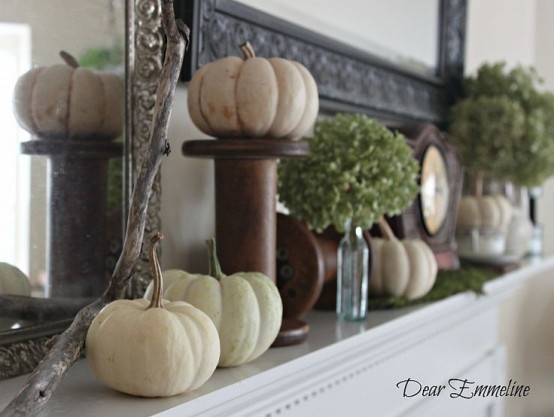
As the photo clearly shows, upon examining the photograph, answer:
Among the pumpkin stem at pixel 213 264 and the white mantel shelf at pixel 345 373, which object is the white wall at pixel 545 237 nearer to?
the white mantel shelf at pixel 345 373

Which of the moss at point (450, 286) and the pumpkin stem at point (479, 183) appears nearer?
the moss at point (450, 286)

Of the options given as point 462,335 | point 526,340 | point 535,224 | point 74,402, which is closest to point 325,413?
point 74,402

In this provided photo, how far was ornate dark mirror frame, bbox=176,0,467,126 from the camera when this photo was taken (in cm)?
77

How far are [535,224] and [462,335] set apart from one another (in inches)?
26.0

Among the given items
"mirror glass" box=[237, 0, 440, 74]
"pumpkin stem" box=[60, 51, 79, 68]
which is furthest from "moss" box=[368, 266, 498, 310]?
"pumpkin stem" box=[60, 51, 79, 68]

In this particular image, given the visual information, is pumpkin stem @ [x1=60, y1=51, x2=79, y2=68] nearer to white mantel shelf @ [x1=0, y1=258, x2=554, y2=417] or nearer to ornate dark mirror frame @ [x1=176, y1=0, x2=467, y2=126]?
ornate dark mirror frame @ [x1=176, y1=0, x2=467, y2=126]

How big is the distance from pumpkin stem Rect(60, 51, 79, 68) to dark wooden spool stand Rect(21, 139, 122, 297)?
0.07 m

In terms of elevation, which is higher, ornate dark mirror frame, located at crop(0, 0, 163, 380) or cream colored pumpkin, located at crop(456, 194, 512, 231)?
ornate dark mirror frame, located at crop(0, 0, 163, 380)

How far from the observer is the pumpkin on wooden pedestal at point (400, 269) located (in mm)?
921

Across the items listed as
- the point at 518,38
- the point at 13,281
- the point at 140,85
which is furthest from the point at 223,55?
the point at 518,38

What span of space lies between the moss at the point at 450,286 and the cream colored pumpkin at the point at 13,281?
44 centimetres

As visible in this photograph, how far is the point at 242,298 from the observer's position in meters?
0.60

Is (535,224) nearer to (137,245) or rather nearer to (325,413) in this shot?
(325,413)

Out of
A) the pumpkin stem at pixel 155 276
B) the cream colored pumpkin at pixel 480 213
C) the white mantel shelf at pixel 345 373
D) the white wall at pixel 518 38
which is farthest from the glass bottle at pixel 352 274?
the white wall at pixel 518 38
